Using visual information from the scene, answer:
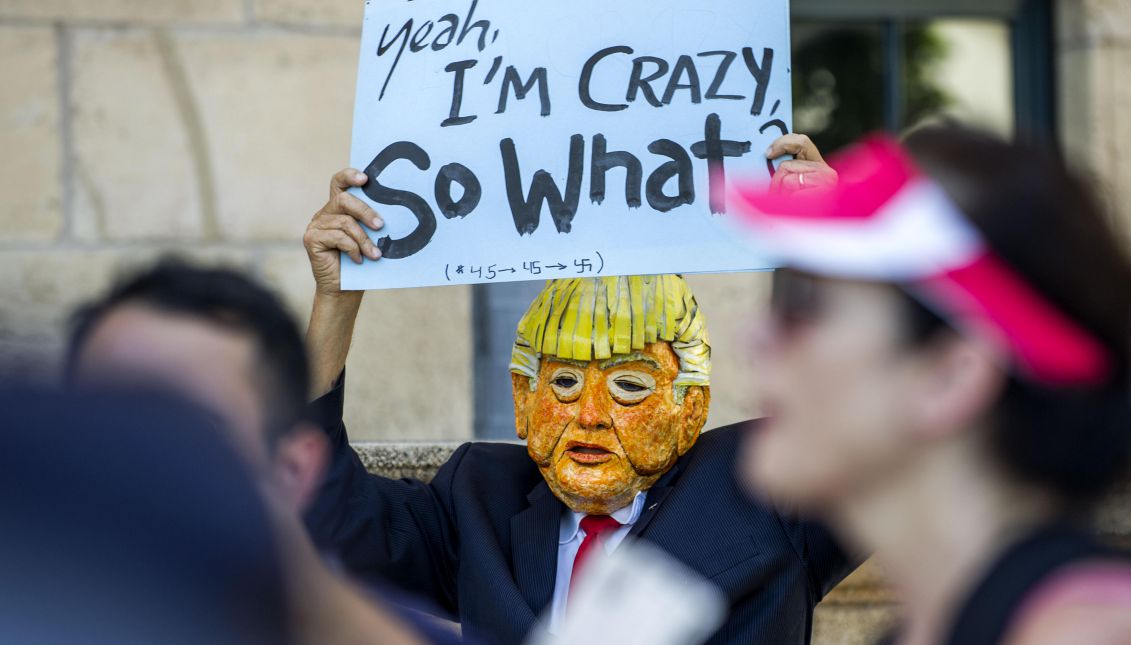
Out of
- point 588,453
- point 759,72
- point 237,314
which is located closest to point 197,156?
point 588,453

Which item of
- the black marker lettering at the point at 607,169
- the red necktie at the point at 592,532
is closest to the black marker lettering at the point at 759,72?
the black marker lettering at the point at 607,169

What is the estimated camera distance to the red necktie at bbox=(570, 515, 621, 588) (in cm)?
275

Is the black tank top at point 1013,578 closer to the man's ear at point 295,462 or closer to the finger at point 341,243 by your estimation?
the man's ear at point 295,462

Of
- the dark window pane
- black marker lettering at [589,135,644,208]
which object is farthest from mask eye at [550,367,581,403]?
the dark window pane

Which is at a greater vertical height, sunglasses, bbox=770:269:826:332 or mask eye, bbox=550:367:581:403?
sunglasses, bbox=770:269:826:332

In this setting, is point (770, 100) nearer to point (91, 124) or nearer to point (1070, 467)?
point (1070, 467)

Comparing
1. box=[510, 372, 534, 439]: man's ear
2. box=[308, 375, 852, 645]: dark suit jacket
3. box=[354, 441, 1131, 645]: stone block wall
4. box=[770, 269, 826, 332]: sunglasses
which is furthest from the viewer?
box=[354, 441, 1131, 645]: stone block wall

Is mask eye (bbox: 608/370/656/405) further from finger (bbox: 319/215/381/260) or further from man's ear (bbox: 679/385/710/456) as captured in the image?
finger (bbox: 319/215/381/260)

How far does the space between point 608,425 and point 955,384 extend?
1.44 meters

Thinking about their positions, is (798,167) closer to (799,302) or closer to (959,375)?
(799,302)

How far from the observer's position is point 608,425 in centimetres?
270

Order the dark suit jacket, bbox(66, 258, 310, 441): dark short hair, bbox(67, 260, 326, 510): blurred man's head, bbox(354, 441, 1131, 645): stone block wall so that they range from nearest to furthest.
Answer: bbox(67, 260, 326, 510): blurred man's head → bbox(66, 258, 310, 441): dark short hair → the dark suit jacket → bbox(354, 441, 1131, 645): stone block wall

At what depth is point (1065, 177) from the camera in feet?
4.21

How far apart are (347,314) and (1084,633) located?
182 cm
